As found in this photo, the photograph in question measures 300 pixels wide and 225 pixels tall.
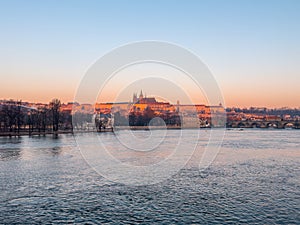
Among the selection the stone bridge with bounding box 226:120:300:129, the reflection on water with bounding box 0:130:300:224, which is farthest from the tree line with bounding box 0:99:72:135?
the stone bridge with bounding box 226:120:300:129

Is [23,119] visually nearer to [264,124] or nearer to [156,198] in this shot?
[156,198]

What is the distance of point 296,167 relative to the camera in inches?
876

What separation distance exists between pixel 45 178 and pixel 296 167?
17.3m

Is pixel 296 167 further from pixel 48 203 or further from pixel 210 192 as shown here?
pixel 48 203

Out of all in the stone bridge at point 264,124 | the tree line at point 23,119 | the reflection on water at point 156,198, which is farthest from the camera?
the stone bridge at point 264,124

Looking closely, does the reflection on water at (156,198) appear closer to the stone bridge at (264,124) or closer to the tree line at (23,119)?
the tree line at (23,119)

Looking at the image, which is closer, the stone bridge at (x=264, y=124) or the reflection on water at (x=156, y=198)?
the reflection on water at (x=156, y=198)

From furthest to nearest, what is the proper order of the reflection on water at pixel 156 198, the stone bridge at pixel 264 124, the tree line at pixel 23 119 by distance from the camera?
the stone bridge at pixel 264 124 < the tree line at pixel 23 119 < the reflection on water at pixel 156 198

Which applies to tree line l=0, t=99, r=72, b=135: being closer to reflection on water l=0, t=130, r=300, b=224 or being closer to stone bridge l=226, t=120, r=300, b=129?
reflection on water l=0, t=130, r=300, b=224

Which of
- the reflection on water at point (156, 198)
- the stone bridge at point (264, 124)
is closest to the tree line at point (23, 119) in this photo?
the reflection on water at point (156, 198)

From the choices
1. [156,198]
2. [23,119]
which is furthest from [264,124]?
[156,198]

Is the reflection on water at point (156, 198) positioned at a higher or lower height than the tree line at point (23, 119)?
lower

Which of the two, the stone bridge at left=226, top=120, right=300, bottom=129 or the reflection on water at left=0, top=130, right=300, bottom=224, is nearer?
the reflection on water at left=0, top=130, right=300, bottom=224

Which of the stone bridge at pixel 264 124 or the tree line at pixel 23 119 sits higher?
the tree line at pixel 23 119
